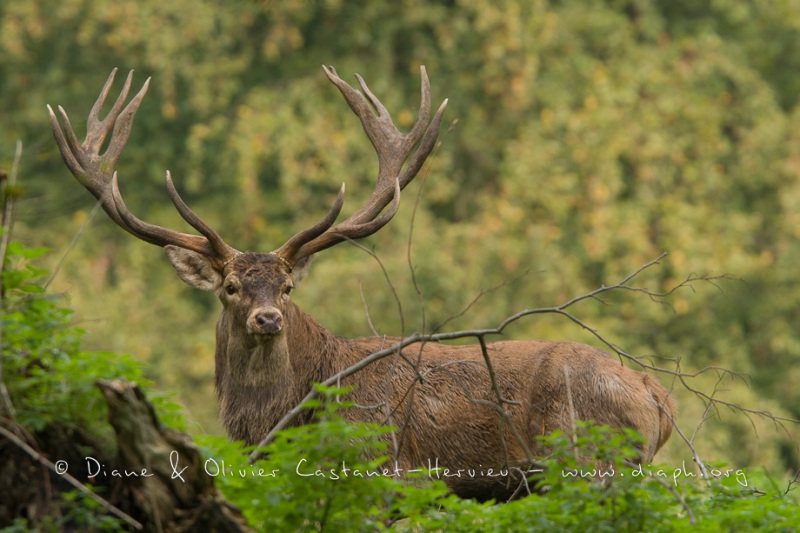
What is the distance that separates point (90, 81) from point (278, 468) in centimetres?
1881

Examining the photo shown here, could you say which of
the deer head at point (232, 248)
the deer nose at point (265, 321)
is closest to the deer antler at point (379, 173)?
the deer head at point (232, 248)

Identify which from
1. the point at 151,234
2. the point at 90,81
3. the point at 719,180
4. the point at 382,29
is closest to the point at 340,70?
the point at 382,29

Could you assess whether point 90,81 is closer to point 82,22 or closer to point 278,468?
point 82,22

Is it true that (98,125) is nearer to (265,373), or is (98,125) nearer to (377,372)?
(265,373)

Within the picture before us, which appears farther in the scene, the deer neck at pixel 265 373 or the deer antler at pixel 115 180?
the deer antler at pixel 115 180

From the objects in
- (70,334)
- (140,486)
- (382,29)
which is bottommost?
(140,486)

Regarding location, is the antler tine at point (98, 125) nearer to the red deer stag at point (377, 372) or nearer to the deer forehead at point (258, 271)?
the red deer stag at point (377, 372)

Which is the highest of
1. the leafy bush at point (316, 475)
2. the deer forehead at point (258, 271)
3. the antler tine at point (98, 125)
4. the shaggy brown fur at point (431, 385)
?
the antler tine at point (98, 125)

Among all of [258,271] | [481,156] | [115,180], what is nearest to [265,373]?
[258,271]

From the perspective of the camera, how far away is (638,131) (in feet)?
71.6

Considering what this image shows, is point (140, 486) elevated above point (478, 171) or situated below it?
below

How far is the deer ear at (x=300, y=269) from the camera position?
8516mm

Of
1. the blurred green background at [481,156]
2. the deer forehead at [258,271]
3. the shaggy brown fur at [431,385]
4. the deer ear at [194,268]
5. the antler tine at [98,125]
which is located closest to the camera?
the shaggy brown fur at [431,385]

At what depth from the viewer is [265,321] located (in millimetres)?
7840
